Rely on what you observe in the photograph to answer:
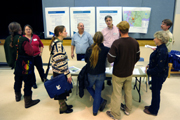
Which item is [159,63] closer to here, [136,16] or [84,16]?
[136,16]

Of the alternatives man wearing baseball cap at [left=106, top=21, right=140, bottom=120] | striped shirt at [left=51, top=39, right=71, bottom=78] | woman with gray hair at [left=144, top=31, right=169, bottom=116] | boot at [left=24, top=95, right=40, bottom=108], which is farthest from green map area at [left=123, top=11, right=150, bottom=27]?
boot at [left=24, top=95, right=40, bottom=108]

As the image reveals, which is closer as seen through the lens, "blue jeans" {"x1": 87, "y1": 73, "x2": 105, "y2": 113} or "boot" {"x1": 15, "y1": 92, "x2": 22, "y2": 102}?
"blue jeans" {"x1": 87, "y1": 73, "x2": 105, "y2": 113}

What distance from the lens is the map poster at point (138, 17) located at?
13.2 feet

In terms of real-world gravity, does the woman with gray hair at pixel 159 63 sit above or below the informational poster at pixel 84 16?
below

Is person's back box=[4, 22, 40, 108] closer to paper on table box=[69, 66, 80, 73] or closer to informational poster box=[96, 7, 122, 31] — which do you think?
paper on table box=[69, 66, 80, 73]

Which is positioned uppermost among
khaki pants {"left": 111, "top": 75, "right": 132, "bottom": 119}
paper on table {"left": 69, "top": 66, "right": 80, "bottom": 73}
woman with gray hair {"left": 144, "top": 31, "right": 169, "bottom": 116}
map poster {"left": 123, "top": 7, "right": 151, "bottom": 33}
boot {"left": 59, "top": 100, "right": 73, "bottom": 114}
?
map poster {"left": 123, "top": 7, "right": 151, "bottom": 33}

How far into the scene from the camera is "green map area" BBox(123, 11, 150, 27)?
13.2 feet

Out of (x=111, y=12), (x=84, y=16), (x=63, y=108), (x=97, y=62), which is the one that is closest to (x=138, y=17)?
(x=111, y=12)

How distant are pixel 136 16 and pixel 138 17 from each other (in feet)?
0.22

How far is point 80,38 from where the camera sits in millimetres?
3236

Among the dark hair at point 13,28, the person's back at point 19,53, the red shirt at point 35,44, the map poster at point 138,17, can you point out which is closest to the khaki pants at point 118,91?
the person's back at point 19,53

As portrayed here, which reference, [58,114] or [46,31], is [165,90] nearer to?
[58,114]

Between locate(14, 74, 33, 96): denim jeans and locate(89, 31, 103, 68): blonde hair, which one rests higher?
locate(89, 31, 103, 68): blonde hair

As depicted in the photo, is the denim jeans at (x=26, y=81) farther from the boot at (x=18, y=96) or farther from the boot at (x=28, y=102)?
the boot at (x=18, y=96)
